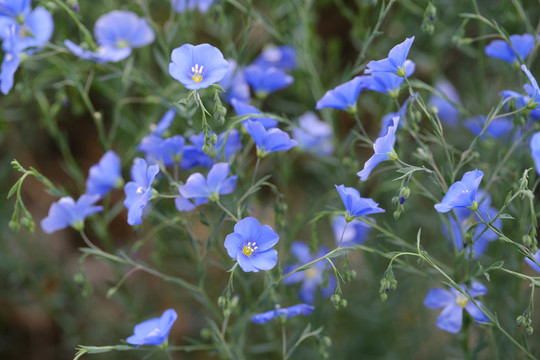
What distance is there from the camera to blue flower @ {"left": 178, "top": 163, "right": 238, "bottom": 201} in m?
1.49

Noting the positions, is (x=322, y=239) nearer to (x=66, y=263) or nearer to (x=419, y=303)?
(x=419, y=303)

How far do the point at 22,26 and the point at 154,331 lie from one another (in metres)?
1.04

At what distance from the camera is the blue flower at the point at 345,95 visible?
1.60 meters

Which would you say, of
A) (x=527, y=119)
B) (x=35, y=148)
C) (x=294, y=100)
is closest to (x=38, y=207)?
(x=35, y=148)

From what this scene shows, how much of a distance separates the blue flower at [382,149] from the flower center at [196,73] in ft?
1.47

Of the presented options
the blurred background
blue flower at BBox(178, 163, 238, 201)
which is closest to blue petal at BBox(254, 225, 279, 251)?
blue flower at BBox(178, 163, 238, 201)

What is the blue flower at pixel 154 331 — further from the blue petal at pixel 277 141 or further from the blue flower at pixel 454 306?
the blue flower at pixel 454 306

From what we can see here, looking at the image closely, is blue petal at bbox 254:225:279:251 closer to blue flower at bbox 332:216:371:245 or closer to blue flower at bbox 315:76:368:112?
blue flower at bbox 315:76:368:112

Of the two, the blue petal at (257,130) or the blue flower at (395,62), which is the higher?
the blue flower at (395,62)

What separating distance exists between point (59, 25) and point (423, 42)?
161 cm

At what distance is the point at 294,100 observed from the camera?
10.3 feet

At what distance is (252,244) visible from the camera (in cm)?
146

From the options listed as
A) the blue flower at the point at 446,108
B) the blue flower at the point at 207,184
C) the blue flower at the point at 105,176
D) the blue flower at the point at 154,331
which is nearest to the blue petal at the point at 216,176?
the blue flower at the point at 207,184

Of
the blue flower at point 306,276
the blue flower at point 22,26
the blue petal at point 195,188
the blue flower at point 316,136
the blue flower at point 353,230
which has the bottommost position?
the blue flower at point 306,276
